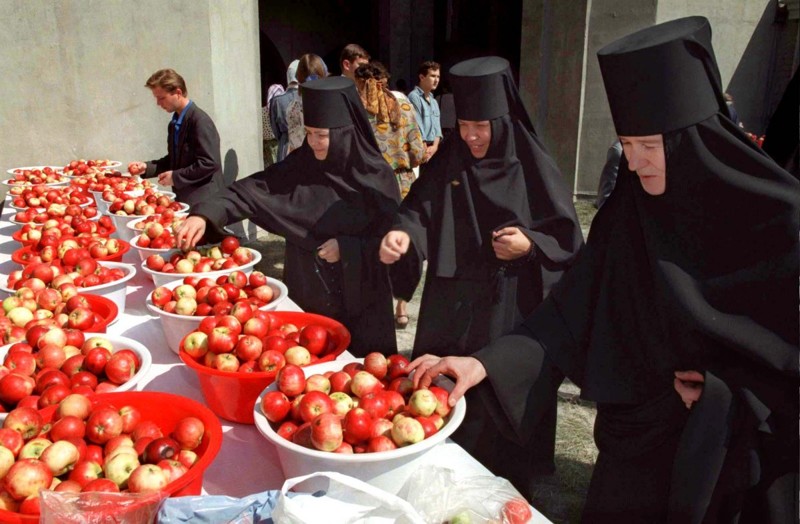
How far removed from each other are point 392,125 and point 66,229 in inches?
134

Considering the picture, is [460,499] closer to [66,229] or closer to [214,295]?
[214,295]

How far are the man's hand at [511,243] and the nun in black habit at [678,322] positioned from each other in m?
0.67

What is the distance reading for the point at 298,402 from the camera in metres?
1.73

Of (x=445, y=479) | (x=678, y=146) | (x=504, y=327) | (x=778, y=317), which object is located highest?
(x=678, y=146)

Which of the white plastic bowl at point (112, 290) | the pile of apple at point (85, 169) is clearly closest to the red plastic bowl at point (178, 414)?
the white plastic bowl at point (112, 290)

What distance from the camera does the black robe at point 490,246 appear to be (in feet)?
9.73

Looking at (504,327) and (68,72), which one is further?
(68,72)

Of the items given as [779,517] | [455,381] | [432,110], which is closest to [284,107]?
[432,110]

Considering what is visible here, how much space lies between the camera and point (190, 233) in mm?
3236

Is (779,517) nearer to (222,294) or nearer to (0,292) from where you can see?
(222,294)

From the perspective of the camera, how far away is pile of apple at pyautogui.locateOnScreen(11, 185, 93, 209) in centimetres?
450

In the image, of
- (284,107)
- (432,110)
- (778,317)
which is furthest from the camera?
(432,110)

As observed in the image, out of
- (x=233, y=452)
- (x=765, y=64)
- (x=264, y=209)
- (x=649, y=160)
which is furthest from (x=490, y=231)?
(x=765, y=64)

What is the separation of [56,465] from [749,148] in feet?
5.98
